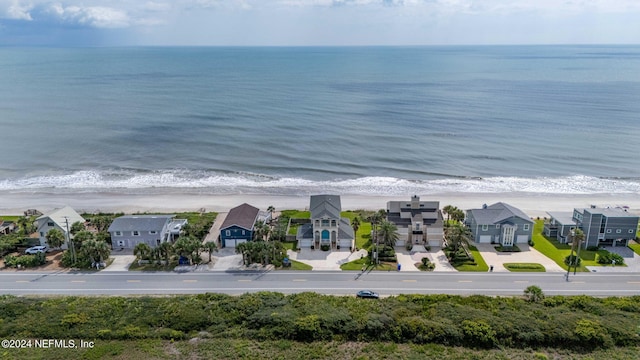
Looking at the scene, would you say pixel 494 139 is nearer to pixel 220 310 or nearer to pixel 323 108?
pixel 323 108

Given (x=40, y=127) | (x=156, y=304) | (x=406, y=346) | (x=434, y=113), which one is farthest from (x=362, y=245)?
(x=40, y=127)

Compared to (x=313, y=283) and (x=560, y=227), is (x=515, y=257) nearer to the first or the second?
(x=560, y=227)

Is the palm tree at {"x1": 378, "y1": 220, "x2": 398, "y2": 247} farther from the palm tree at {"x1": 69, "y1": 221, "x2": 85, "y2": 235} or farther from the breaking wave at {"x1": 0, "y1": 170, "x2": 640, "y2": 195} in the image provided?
the palm tree at {"x1": 69, "y1": 221, "x2": 85, "y2": 235}

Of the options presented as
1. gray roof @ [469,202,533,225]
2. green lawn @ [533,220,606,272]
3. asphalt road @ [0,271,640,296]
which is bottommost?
asphalt road @ [0,271,640,296]

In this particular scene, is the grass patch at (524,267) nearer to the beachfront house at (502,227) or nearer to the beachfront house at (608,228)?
the beachfront house at (502,227)

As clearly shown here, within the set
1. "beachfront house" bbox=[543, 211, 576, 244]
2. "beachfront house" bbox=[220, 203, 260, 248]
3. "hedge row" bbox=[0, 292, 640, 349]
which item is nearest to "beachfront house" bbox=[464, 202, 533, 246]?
"beachfront house" bbox=[543, 211, 576, 244]

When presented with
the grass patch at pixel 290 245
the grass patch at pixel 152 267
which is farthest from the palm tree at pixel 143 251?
the grass patch at pixel 290 245

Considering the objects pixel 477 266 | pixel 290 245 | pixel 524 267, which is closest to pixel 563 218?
pixel 524 267
